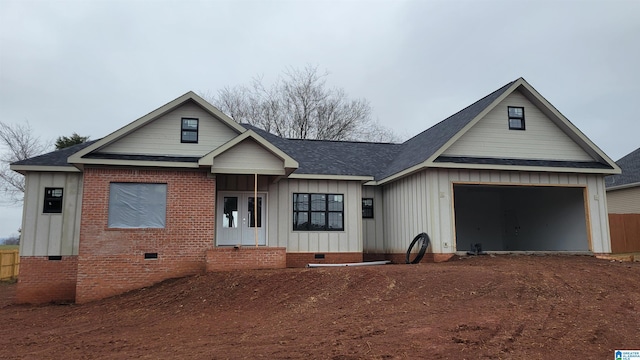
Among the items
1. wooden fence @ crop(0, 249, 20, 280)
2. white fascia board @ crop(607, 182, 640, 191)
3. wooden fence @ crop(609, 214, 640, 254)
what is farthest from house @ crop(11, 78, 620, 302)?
wooden fence @ crop(0, 249, 20, 280)

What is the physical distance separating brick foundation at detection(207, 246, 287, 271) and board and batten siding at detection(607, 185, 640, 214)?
18.4 meters

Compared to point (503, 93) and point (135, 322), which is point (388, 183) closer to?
point (503, 93)

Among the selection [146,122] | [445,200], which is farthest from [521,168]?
[146,122]

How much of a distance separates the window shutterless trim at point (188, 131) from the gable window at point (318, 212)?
4019 mm

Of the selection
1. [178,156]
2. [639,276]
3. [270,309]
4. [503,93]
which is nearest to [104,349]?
[270,309]

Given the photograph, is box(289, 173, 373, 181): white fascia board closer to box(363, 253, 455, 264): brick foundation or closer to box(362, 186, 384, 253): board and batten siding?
box(362, 186, 384, 253): board and batten siding

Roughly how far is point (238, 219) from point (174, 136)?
352 centimetres

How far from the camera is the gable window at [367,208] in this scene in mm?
19203

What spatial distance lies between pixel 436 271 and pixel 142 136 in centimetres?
928

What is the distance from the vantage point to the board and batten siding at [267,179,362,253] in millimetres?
16719

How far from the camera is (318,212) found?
17266 millimetres

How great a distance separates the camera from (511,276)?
38.1 ft

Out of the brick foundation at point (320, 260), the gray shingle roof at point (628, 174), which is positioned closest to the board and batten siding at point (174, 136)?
the brick foundation at point (320, 260)

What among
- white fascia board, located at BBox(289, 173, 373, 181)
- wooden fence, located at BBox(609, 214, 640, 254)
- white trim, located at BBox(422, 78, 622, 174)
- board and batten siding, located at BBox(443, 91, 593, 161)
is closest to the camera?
white trim, located at BBox(422, 78, 622, 174)
